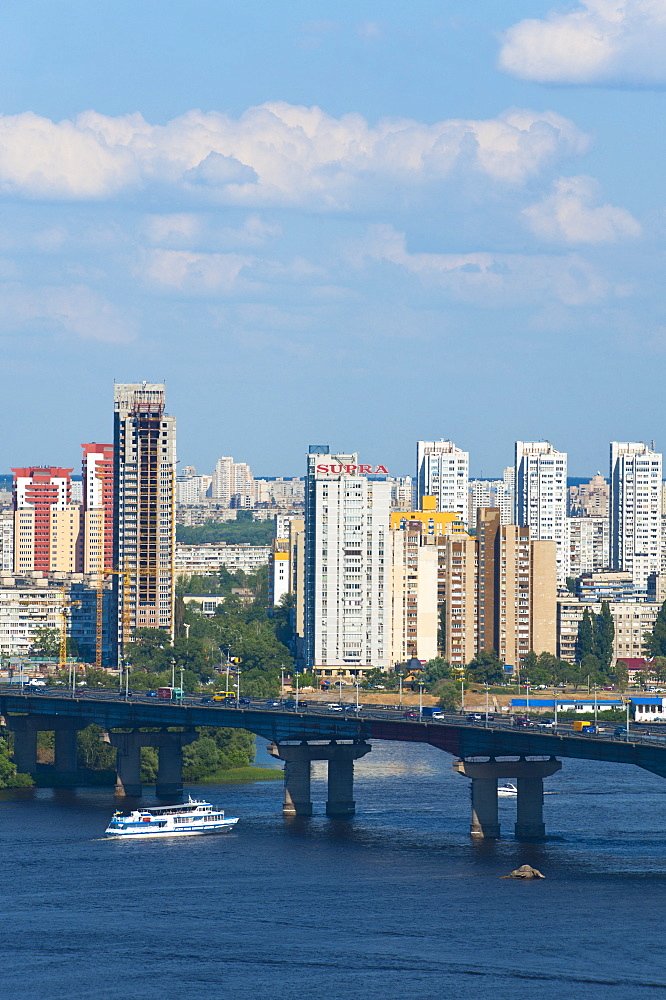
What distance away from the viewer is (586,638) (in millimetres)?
160125

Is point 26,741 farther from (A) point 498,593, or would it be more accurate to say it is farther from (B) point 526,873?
(A) point 498,593

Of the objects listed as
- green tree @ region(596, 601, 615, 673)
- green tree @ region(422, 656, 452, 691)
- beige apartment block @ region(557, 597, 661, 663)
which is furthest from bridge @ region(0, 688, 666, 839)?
beige apartment block @ region(557, 597, 661, 663)

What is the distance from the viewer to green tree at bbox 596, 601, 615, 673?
525 ft

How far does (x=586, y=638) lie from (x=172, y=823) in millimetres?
78334

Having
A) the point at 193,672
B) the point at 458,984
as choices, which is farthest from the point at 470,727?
the point at 193,672

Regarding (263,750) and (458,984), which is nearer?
(458,984)

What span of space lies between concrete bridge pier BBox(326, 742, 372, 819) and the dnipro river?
92cm

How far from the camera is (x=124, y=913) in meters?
67.4

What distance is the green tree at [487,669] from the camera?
152m

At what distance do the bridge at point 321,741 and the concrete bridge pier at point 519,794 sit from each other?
1.7 inches

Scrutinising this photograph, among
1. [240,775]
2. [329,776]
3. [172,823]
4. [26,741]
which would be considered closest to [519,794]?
[329,776]

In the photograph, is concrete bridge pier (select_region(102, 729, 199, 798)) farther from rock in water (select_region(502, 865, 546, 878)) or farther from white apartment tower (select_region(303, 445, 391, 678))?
white apartment tower (select_region(303, 445, 391, 678))

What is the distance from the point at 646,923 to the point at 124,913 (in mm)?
17304

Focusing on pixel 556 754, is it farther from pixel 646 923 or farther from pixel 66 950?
pixel 66 950
